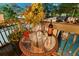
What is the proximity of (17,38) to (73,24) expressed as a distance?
1.42 feet

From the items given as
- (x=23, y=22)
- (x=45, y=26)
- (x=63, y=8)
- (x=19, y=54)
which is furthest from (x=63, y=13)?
(x=19, y=54)

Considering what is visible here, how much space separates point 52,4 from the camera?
150 cm

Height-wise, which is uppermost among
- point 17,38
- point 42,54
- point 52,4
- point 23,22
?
point 52,4

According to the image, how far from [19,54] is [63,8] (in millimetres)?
479

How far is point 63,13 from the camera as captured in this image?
4.92 feet

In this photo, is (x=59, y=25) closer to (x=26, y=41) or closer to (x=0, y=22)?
(x=26, y=41)

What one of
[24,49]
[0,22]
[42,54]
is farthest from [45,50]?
[0,22]

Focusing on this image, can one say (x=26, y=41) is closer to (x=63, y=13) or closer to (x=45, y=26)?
(x=45, y=26)

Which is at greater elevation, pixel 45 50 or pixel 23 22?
pixel 23 22

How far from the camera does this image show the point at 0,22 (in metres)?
1.50

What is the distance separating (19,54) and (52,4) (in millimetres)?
450

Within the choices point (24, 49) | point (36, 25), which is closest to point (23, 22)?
point (36, 25)

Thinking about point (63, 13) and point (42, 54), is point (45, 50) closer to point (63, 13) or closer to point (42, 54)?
point (42, 54)

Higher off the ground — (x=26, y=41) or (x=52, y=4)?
(x=52, y=4)
